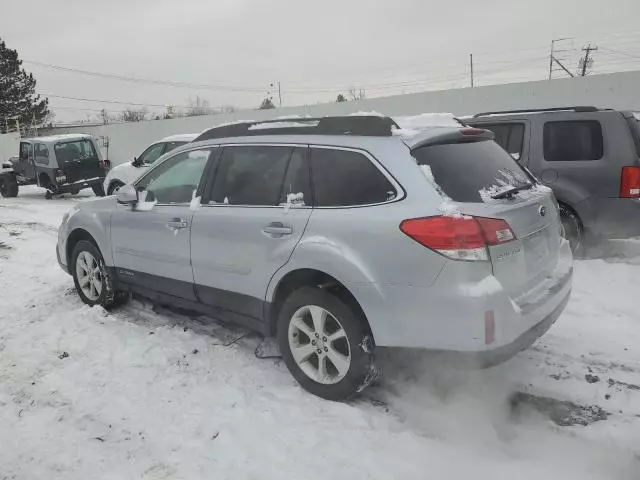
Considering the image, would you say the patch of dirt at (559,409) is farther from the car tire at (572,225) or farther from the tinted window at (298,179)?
the car tire at (572,225)

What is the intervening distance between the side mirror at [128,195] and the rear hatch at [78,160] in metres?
11.7

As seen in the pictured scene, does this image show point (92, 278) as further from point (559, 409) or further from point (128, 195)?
point (559, 409)

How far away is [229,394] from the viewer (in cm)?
345

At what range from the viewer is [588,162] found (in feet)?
19.7

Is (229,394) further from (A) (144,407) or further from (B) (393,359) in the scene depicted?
(B) (393,359)

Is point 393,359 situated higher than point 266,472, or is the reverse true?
point 393,359

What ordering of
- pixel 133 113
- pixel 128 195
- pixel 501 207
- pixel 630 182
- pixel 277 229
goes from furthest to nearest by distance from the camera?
pixel 133 113, pixel 630 182, pixel 128 195, pixel 277 229, pixel 501 207

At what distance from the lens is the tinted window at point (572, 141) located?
5.99m

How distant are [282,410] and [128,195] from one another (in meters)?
2.37

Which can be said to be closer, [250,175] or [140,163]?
[250,175]

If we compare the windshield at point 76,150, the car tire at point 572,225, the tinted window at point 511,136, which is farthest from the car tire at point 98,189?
the car tire at point 572,225

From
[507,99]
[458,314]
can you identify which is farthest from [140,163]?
[458,314]

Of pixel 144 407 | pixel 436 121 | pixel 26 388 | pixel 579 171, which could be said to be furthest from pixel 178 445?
pixel 579 171

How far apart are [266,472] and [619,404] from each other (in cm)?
221
